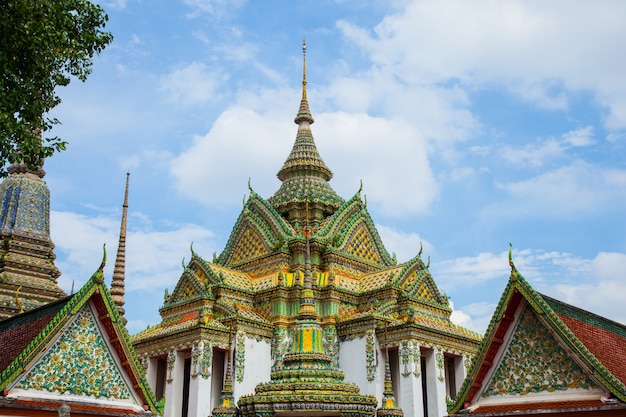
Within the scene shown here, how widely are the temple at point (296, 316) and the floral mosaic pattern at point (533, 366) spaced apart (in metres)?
9.15

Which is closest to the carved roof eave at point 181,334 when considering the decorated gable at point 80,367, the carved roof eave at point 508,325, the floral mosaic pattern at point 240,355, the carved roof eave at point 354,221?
the floral mosaic pattern at point 240,355

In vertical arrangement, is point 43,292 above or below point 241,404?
above

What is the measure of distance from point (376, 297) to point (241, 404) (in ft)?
46.2

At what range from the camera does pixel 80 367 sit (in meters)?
10.8

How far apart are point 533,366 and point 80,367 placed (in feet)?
23.3

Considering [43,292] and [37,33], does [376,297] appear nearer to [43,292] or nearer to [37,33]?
[43,292]

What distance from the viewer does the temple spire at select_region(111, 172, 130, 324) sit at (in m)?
21.7

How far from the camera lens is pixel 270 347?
2403cm

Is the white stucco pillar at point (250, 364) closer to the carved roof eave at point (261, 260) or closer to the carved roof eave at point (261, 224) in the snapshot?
the carved roof eave at point (261, 260)

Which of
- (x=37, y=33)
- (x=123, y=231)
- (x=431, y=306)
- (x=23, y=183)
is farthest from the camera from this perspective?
(x=23, y=183)

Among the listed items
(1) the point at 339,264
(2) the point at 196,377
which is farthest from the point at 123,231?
(1) the point at 339,264

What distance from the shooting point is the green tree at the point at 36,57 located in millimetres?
10555

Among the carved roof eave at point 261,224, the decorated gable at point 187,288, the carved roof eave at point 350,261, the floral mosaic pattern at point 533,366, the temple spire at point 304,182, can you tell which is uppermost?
the temple spire at point 304,182

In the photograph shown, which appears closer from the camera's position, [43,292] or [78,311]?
[78,311]
